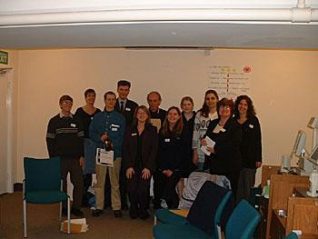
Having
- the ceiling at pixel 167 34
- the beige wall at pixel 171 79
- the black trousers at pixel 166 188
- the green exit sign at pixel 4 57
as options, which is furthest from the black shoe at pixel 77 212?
the ceiling at pixel 167 34

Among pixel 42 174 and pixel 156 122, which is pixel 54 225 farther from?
pixel 156 122

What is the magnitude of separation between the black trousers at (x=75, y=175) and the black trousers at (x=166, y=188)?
101cm

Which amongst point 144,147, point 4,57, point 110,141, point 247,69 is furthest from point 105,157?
point 247,69

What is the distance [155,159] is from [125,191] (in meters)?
0.68

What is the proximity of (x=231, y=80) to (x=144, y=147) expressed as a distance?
1.72 m

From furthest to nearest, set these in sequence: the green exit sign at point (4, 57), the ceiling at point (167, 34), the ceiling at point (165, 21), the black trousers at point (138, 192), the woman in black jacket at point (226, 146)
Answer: the green exit sign at point (4, 57) < the black trousers at point (138, 192) < the woman in black jacket at point (226, 146) < the ceiling at point (167, 34) < the ceiling at point (165, 21)

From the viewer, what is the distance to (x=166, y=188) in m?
5.47

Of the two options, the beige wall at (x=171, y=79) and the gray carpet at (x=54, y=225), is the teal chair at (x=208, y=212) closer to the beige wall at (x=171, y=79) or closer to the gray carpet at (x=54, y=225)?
the gray carpet at (x=54, y=225)

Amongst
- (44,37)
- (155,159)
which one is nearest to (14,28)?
(44,37)

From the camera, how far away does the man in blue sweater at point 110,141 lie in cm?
534

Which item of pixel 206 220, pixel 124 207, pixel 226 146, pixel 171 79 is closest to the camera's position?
pixel 206 220

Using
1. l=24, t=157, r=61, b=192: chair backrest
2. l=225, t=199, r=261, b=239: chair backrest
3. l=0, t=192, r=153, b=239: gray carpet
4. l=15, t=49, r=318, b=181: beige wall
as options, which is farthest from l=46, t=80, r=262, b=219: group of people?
l=225, t=199, r=261, b=239: chair backrest

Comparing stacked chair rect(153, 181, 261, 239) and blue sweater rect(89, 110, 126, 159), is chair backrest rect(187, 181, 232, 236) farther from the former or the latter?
blue sweater rect(89, 110, 126, 159)

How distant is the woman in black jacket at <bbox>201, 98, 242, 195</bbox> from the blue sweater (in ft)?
3.92
